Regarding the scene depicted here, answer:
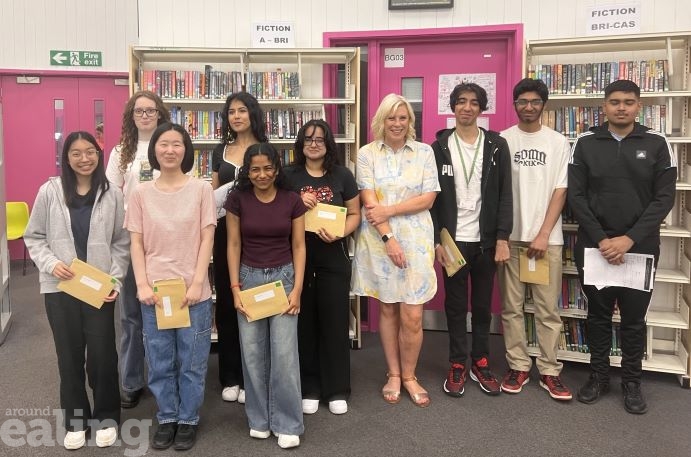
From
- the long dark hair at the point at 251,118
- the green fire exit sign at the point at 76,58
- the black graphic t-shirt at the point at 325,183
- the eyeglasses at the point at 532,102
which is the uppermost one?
the green fire exit sign at the point at 76,58

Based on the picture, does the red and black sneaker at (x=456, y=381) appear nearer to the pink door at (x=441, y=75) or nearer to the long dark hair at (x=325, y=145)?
the pink door at (x=441, y=75)

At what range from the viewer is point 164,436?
7.60ft

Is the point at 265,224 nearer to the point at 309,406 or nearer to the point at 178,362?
the point at 178,362

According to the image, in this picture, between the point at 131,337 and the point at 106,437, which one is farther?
the point at 131,337

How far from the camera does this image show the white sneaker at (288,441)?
2.30 m

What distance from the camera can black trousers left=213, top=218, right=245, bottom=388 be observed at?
262cm

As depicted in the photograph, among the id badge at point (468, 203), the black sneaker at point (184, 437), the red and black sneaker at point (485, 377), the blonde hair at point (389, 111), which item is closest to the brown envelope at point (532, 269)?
the id badge at point (468, 203)

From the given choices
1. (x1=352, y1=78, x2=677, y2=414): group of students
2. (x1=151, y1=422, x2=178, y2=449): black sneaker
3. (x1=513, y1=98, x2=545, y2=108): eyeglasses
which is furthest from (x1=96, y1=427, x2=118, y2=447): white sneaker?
(x1=513, y1=98, x2=545, y2=108): eyeglasses

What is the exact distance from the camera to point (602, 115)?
330cm

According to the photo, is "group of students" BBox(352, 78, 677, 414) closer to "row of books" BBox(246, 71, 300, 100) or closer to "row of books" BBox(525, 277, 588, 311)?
"row of books" BBox(525, 277, 588, 311)

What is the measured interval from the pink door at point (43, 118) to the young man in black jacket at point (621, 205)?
5.41 metres

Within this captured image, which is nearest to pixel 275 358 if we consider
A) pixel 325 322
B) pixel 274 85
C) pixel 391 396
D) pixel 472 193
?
pixel 325 322

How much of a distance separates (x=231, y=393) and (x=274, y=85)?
2.05 m

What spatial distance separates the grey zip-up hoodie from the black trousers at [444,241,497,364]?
173 centimetres
